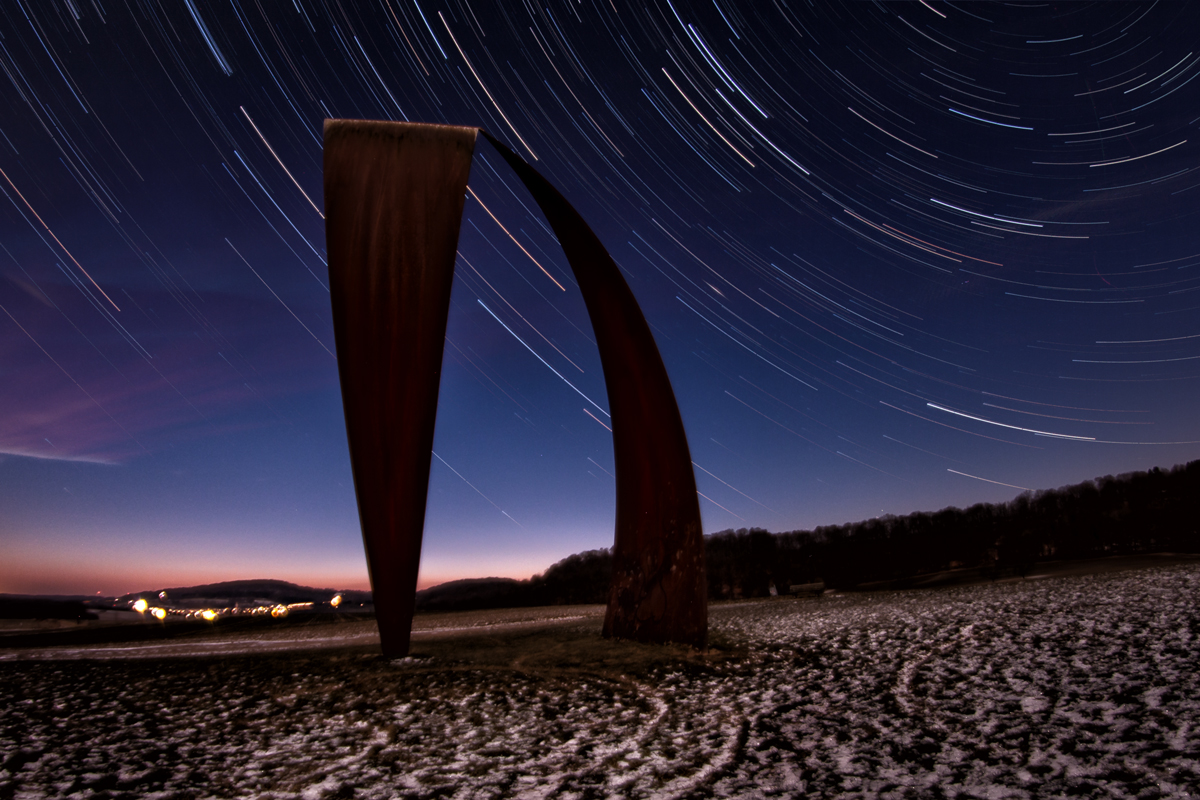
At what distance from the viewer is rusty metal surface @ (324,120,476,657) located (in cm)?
622

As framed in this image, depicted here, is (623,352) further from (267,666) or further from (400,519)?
(267,666)

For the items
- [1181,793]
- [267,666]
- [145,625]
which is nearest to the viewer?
[1181,793]

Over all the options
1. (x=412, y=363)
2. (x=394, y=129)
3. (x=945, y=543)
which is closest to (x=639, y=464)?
(x=412, y=363)

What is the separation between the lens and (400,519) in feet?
20.5

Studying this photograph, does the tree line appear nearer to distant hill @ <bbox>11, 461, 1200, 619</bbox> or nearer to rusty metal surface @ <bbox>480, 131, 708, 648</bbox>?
distant hill @ <bbox>11, 461, 1200, 619</bbox>

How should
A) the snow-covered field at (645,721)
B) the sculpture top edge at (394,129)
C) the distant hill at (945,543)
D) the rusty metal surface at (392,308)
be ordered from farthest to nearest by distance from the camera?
the distant hill at (945,543)
the sculpture top edge at (394,129)
the rusty metal surface at (392,308)
the snow-covered field at (645,721)

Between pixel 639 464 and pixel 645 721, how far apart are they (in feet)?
13.8

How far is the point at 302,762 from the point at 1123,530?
51.3 meters

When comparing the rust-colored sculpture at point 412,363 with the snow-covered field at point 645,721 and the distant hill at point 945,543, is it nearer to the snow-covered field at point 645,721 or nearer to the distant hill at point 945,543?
the snow-covered field at point 645,721

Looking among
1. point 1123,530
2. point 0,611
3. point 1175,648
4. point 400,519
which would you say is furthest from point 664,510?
point 1123,530

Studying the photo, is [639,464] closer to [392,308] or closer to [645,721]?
[392,308]

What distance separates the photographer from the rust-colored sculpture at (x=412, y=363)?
6250 millimetres

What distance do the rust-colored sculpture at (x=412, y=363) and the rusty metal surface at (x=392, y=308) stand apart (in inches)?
0.5

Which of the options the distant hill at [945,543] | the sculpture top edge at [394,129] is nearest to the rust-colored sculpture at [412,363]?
the sculpture top edge at [394,129]
